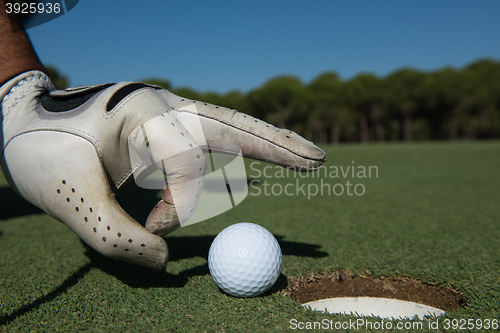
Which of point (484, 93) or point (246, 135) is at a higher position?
point (246, 135)

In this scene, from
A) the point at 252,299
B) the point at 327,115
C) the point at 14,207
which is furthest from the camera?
the point at 327,115

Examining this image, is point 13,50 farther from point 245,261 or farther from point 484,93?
point 484,93

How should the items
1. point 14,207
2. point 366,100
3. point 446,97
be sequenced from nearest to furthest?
point 14,207 < point 446,97 < point 366,100

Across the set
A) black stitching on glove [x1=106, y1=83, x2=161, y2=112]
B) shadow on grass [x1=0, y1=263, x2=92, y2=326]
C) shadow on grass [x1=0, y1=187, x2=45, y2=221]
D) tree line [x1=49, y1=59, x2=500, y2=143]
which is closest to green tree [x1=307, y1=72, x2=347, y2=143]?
tree line [x1=49, y1=59, x2=500, y2=143]

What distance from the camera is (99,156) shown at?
1760mm

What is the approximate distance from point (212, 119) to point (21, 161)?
1.13 metres

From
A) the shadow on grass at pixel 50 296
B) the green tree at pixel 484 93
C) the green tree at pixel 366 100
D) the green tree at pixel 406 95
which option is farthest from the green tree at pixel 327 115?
the shadow on grass at pixel 50 296

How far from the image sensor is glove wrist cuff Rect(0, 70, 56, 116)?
6.26ft

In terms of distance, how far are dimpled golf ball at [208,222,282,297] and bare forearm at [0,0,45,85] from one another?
1735mm

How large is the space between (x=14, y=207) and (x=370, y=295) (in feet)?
18.3

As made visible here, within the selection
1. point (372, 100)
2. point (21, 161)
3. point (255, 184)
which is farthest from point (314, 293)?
point (372, 100)

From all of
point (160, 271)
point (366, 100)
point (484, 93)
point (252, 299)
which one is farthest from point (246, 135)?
point (484, 93)

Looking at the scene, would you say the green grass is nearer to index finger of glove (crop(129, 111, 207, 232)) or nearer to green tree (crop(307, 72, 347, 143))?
index finger of glove (crop(129, 111, 207, 232))

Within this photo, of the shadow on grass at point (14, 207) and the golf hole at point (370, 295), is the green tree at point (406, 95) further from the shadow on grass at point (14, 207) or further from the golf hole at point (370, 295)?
the golf hole at point (370, 295)
